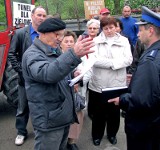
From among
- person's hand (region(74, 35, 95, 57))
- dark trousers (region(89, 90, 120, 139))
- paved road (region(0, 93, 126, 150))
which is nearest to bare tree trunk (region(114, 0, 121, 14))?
paved road (region(0, 93, 126, 150))

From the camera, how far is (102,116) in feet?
11.6

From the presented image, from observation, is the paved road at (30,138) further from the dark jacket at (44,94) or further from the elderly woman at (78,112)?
the dark jacket at (44,94)

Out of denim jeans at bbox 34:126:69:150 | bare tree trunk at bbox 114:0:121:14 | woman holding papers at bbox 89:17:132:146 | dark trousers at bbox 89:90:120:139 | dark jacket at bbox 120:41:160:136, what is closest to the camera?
dark jacket at bbox 120:41:160:136

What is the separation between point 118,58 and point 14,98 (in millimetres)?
1847

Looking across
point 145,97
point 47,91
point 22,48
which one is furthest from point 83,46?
point 22,48

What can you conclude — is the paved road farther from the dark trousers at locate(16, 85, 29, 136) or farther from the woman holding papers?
the woman holding papers

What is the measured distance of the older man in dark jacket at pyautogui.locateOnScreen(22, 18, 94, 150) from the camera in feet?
6.55

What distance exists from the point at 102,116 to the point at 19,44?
147cm

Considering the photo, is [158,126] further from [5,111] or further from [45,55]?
[5,111]

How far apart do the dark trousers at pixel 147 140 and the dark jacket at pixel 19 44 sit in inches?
71.7

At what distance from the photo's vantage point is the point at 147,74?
194 cm

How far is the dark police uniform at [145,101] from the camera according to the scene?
6.38ft

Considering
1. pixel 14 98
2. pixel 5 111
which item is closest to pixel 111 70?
pixel 14 98

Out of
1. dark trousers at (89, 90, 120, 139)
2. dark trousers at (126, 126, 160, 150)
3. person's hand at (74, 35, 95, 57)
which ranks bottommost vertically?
dark trousers at (89, 90, 120, 139)
